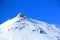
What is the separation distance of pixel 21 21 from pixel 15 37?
179 centimetres

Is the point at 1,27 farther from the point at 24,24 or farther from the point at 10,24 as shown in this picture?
the point at 24,24

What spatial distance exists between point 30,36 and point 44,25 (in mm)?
1823

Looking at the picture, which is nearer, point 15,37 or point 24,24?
point 15,37

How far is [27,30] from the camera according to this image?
12125 mm

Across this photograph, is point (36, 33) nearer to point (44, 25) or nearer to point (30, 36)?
point (30, 36)

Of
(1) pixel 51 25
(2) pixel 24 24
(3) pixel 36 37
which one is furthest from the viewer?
(1) pixel 51 25

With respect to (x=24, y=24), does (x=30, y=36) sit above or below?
below

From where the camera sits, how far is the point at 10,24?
12969mm

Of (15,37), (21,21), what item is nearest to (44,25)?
(21,21)

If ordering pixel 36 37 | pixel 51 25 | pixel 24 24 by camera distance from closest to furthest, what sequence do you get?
pixel 36 37
pixel 24 24
pixel 51 25

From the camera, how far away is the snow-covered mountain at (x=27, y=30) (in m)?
11.6

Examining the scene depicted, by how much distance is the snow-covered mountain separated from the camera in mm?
11648

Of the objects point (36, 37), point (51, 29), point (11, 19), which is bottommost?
point (36, 37)

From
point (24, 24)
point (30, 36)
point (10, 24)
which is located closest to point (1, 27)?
point (10, 24)
